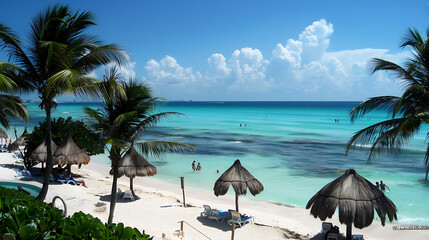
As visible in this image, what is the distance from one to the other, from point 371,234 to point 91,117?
9943 millimetres

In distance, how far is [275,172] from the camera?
21.2 m

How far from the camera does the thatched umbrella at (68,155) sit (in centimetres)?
1391

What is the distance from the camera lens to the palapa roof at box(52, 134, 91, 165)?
1391 centimetres

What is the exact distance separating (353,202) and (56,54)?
25.8 feet

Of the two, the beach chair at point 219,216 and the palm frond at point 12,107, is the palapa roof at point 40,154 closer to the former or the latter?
the palm frond at point 12,107

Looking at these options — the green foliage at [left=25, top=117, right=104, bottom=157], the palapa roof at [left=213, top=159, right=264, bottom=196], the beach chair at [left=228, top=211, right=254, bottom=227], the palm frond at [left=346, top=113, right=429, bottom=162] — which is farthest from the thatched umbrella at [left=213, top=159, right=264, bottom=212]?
the green foliage at [left=25, top=117, right=104, bottom=157]

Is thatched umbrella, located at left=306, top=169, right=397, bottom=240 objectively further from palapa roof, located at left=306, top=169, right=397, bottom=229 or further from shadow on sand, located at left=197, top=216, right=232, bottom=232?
shadow on sand, located at left=197, top=216, right=232, bottom=232

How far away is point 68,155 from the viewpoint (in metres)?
14.2

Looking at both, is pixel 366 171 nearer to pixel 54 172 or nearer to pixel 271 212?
pixel 271 212

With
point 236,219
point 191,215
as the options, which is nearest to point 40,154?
point 191,215

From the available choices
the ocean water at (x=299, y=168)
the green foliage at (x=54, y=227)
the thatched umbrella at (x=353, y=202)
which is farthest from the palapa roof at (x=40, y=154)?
the thatched umbrella at (x=353, y=202)

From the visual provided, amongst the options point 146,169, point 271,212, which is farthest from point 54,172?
point 271,212

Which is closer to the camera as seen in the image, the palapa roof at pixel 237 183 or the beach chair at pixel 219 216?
the palapa roof at pixel 237 183

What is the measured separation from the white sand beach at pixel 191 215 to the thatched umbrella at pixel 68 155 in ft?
3.75
